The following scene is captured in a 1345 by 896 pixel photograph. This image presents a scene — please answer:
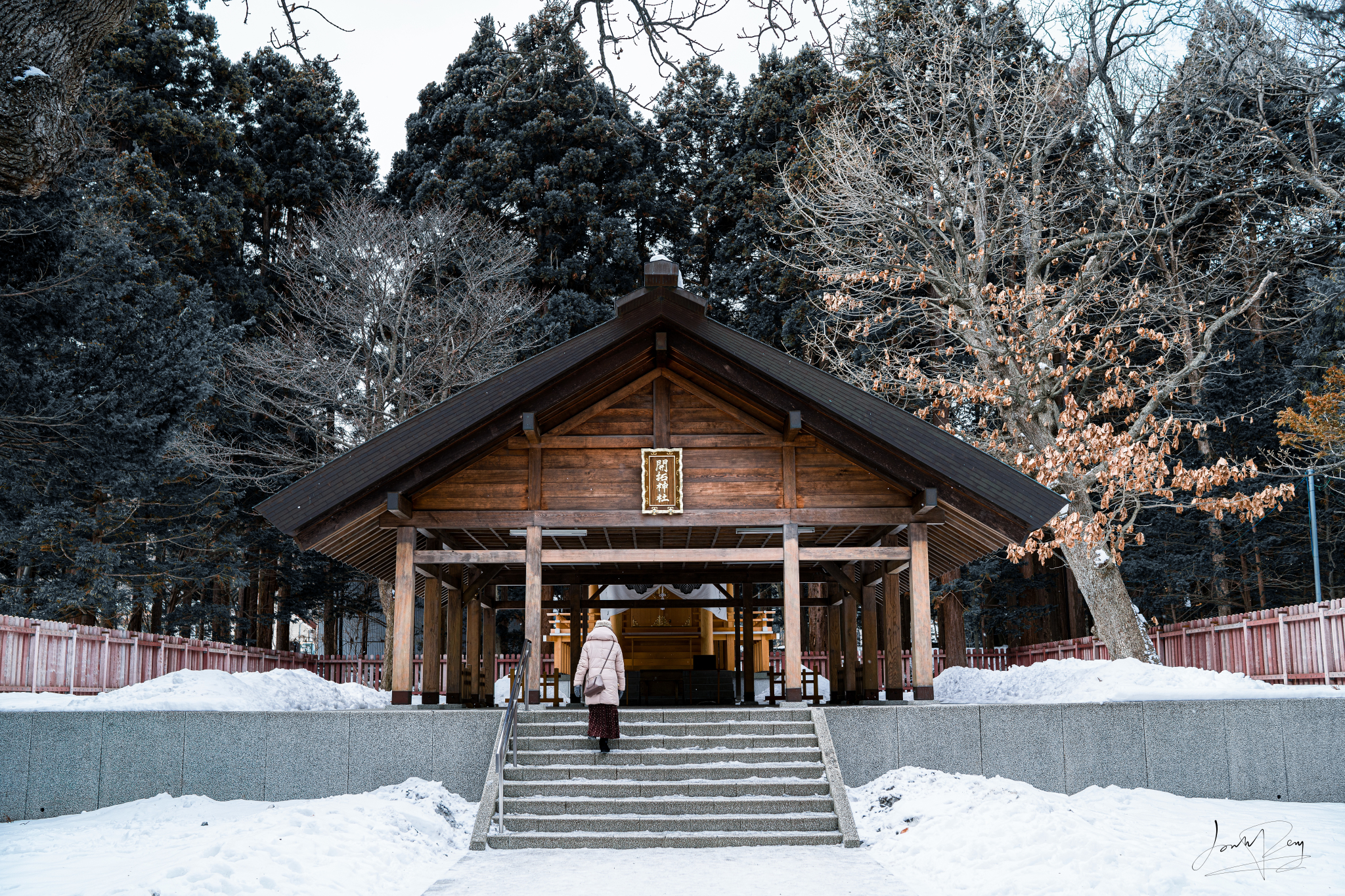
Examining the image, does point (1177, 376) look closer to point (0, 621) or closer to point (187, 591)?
point (0, 621)

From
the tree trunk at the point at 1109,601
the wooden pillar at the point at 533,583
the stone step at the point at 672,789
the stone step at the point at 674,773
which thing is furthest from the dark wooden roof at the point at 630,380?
the tree trunk at the point at 1109,601

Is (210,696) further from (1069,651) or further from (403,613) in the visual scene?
(1069,651)

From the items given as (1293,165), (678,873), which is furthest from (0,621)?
(1293,165)

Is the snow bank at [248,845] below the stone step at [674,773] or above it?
below

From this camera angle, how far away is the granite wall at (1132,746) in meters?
10.7

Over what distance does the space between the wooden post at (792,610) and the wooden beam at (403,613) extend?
4.51 metres

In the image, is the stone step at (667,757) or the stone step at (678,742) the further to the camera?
the stone step at (678,742)

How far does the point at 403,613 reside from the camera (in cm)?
1232

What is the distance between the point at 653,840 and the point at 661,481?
4614 mm

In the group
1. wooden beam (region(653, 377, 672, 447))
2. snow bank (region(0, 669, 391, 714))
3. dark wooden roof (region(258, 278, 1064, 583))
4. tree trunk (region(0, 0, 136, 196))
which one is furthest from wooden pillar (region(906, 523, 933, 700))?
tree trunk (region(0, 0, 136, 196))

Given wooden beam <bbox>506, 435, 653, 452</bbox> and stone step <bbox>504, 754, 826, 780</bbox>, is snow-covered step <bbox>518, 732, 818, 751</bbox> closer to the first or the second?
stone step <bbox>504, 754, 826, 780</bbox>

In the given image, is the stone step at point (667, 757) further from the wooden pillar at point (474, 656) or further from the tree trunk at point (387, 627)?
the tree trunk at point (387, 627)

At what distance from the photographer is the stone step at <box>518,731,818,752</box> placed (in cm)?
1088

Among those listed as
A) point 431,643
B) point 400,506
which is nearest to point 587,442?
point 400,506
